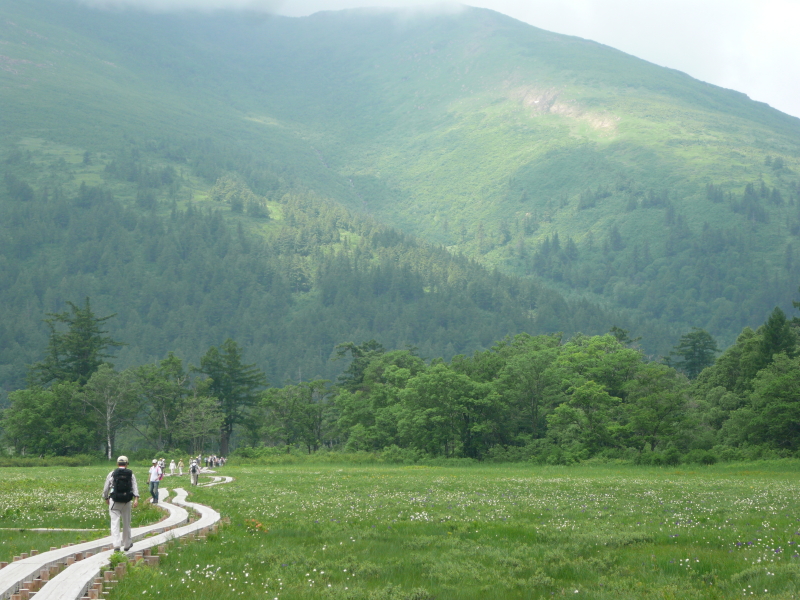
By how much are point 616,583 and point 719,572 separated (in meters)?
2.59

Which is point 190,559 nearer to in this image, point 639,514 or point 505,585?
point 505,585

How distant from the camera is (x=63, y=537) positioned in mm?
20938

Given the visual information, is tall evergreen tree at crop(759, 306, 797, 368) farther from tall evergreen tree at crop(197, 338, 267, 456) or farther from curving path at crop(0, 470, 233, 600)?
tall evergreen tree at crop(197, 338, 267, 456)

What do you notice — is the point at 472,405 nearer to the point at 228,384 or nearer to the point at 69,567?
the point at 228,384

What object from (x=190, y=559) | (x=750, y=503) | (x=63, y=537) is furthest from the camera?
(x=750, y=503)

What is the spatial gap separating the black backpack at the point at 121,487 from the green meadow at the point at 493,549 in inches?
76.3

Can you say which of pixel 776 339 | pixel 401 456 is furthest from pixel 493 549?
pixel 776 339

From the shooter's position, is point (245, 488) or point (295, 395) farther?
point (295, 395)

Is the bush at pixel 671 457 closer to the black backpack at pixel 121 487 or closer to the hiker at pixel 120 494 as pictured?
the hiker at pixel 120 494

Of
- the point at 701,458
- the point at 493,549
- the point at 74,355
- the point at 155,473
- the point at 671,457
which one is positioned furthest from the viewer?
the point at 74,355

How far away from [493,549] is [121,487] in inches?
394

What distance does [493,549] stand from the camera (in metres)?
19.2

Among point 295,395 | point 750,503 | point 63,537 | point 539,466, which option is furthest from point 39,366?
point 750,503

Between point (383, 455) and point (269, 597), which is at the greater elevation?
point (269, 597)
